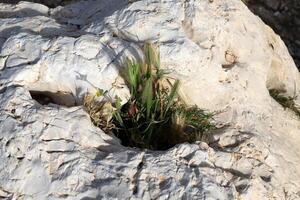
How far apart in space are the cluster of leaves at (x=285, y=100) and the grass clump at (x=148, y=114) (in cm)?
109

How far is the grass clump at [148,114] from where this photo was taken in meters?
3.48

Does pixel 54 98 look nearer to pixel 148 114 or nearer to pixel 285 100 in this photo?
pixel 148 114

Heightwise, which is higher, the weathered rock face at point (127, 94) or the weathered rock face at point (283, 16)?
the weathered rock face at point (127, 94)

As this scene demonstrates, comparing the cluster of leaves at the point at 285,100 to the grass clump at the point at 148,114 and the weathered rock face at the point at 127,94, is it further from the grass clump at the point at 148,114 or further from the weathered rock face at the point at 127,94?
the grass clump at the point at 148,114

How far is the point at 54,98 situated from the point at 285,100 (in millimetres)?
2060

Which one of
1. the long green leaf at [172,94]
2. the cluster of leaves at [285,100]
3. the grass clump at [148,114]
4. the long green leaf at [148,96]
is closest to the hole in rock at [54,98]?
the grass clump at [148,114]

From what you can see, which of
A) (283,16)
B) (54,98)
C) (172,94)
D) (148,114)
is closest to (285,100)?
(172,94)

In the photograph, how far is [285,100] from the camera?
4480mm

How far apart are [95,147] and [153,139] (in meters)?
0.52

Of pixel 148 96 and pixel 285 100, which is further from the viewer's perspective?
pixel 285 100

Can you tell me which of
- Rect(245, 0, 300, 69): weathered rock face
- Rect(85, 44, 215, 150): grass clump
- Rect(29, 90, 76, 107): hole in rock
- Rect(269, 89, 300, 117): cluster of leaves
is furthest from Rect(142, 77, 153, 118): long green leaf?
Rect(245, 0, 300, 69): weathered rock face

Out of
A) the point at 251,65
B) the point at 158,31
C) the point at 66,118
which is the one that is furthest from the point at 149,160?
the point at 251,65

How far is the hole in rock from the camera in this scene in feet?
11.6

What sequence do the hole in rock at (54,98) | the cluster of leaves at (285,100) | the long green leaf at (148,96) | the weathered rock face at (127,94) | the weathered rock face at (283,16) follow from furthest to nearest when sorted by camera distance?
the weathered rock face at (283,16), the cluster of leaves at (285,100), the hole in rock at (54,98), the long green leaf at (148,96), the weathered rock face at (127,94)
